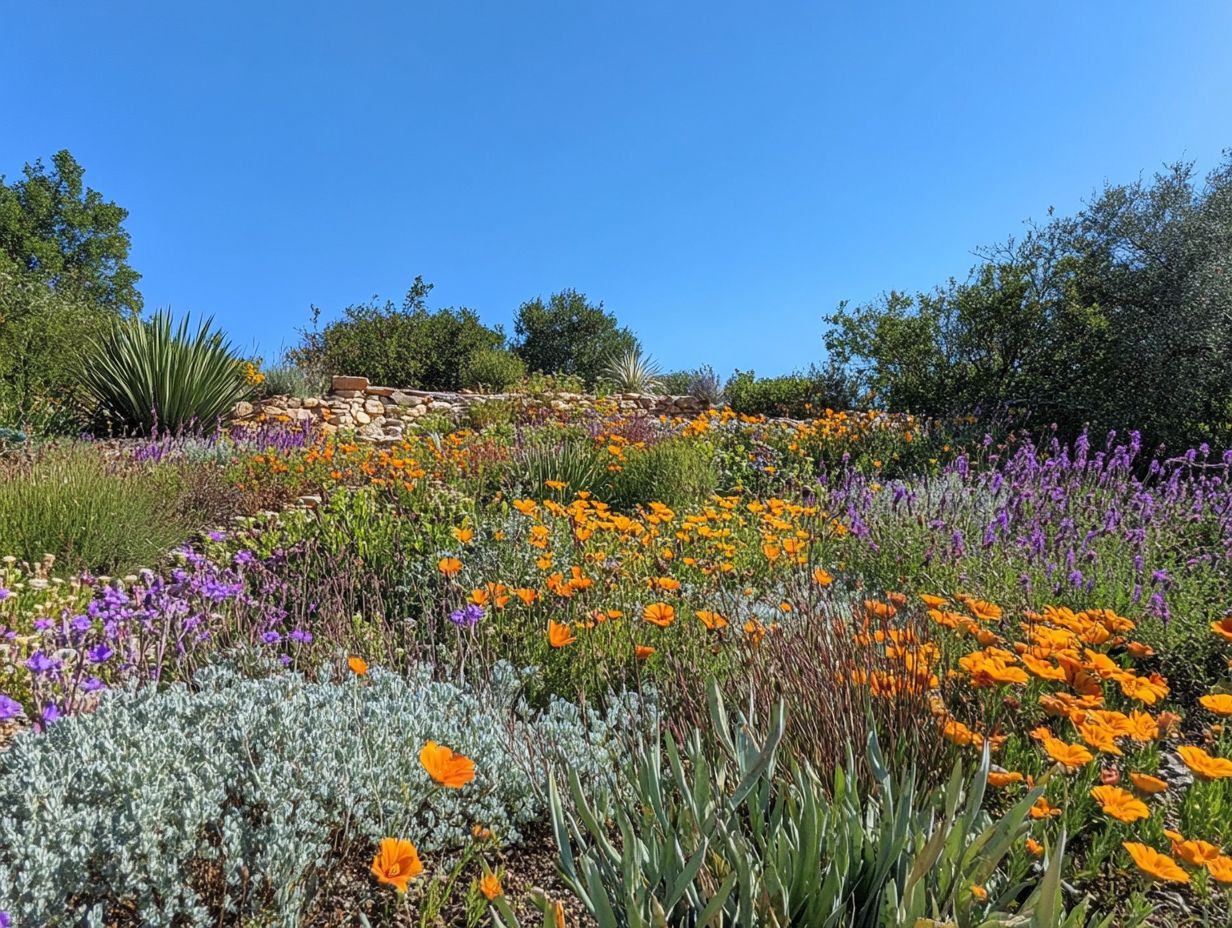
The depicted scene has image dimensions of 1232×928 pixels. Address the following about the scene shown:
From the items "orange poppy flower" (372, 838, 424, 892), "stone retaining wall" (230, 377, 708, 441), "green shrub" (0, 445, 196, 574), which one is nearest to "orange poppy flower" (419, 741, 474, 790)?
"orange poppy flower" (372, 838, 424, 892)

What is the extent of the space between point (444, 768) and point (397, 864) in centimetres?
19

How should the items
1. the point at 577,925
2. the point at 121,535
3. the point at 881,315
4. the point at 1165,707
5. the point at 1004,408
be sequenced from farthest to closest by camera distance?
the point at 881,315
the point at 1004,408
the point at 121,535
the point at 1165,707
the point at 577,925

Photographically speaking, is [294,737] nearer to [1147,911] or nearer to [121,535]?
[1147,911]

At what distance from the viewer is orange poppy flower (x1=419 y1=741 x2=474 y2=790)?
1.42 meters

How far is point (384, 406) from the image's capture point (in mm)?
12484

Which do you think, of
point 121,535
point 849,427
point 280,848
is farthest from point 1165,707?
point 849,427

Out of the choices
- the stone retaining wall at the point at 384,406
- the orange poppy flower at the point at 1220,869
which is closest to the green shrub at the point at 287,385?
the stone retaining wall at the point at 384,406

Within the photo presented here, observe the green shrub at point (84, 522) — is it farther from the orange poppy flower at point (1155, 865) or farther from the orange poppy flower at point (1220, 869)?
the orange poppy flower at point (1220, 869)

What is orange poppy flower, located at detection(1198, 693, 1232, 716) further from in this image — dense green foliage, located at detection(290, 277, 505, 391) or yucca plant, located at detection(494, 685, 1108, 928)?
dense green foliage, located at detection(290, 277, 505, 391)

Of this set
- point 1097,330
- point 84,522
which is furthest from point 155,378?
point 1097,330

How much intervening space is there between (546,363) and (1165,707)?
20981 mm

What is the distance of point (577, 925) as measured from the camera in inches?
66.7

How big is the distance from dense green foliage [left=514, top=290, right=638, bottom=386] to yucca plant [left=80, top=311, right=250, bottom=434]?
12997 mm

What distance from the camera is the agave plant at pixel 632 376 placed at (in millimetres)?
18375
